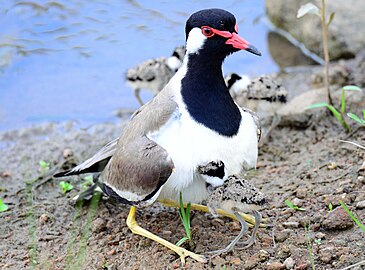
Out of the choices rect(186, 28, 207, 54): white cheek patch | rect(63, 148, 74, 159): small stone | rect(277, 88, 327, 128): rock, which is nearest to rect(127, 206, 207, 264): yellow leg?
rect(186, 28, 207, 54): white cheek patch

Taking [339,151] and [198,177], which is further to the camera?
[339,151]

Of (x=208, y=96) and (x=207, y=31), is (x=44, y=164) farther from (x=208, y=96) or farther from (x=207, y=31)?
(x=207, y=31)

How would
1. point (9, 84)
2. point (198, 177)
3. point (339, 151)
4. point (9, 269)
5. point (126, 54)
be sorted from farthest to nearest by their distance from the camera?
point (126, 54)
point (9, 84)
point (339, 151)
point (9, 269)
point (198, 177)

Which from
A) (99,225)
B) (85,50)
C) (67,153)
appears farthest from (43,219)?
(85,50)

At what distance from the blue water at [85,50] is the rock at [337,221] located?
3605mm

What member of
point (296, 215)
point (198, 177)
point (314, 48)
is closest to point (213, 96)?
point (198, 177)

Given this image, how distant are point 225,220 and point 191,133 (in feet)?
2.83

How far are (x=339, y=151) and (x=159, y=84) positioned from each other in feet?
6.81

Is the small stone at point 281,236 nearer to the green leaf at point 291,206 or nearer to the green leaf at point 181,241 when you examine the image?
the green leaf at point 291,206

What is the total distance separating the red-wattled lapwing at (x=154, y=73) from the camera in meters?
7.00

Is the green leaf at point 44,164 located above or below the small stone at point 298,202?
below

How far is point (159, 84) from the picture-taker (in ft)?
23.2

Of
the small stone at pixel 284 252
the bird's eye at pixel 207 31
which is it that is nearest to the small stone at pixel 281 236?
the small stone at pixel 284 252

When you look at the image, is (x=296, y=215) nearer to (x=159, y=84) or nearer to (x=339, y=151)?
(x=339, y=151)
